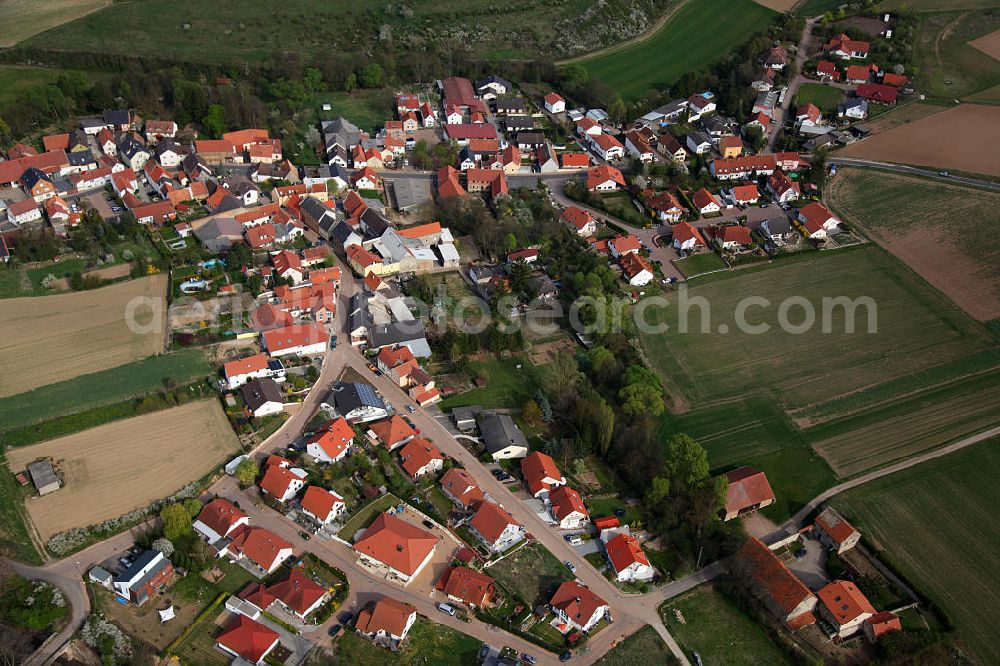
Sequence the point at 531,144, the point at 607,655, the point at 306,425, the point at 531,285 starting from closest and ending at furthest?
the point at 607,655
the point at 306,425
the point at 531,285
the point at 531,144

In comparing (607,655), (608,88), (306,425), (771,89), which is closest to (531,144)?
(608,88)

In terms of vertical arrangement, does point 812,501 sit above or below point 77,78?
below

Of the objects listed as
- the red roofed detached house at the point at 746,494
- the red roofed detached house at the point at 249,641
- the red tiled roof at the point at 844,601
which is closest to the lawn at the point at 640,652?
the red tiled roof at the point at 844,601

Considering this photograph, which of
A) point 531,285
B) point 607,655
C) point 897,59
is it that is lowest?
point 607,655

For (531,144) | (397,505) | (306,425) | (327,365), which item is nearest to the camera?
(397,505)

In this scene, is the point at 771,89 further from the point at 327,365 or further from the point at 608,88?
the point at 327,365

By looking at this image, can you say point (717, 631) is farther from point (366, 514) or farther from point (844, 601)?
point (366, 514)

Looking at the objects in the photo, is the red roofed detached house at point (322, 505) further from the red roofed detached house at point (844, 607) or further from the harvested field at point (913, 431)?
the harvested field at point (913, 431)
